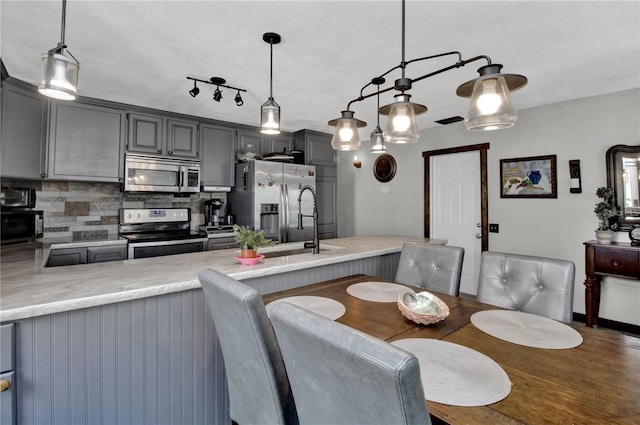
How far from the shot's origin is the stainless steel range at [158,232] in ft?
10.5

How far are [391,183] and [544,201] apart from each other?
77.8 inches

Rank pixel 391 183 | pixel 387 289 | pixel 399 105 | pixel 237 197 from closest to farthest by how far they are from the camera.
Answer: pixel 399 105 < pixel 387 289 < pixel 237 197 < pixel 391 183

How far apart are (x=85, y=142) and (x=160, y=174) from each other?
2.42ft

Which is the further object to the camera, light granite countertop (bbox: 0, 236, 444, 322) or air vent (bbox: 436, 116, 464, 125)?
air vent (bbox: 436, 116, 464, 125)

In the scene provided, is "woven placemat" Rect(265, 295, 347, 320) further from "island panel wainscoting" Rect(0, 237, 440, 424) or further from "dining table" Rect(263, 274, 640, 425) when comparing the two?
"island panel wainscoting" Rect(0, 237, 440, 424)

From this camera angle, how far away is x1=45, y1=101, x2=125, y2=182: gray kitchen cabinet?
9.88ft

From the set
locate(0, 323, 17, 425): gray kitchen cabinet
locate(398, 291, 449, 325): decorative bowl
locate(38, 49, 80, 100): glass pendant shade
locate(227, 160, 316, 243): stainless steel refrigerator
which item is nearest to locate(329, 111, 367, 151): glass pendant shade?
locate(398, 291, 449, 325): decorative bowl

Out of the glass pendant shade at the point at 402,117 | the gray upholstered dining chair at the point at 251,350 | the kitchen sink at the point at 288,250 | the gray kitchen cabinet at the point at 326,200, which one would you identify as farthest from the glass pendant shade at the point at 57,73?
the gray kitchen cabinet at the point at 326,200

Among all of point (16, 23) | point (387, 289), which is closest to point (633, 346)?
point (387, 289)

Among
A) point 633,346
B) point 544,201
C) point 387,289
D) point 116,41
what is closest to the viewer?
point 633,346

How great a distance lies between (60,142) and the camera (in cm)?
304

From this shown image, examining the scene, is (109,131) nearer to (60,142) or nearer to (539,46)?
(60,142)

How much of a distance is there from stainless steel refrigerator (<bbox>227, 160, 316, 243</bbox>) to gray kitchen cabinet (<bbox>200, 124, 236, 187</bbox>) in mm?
140

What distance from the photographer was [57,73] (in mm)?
1222
